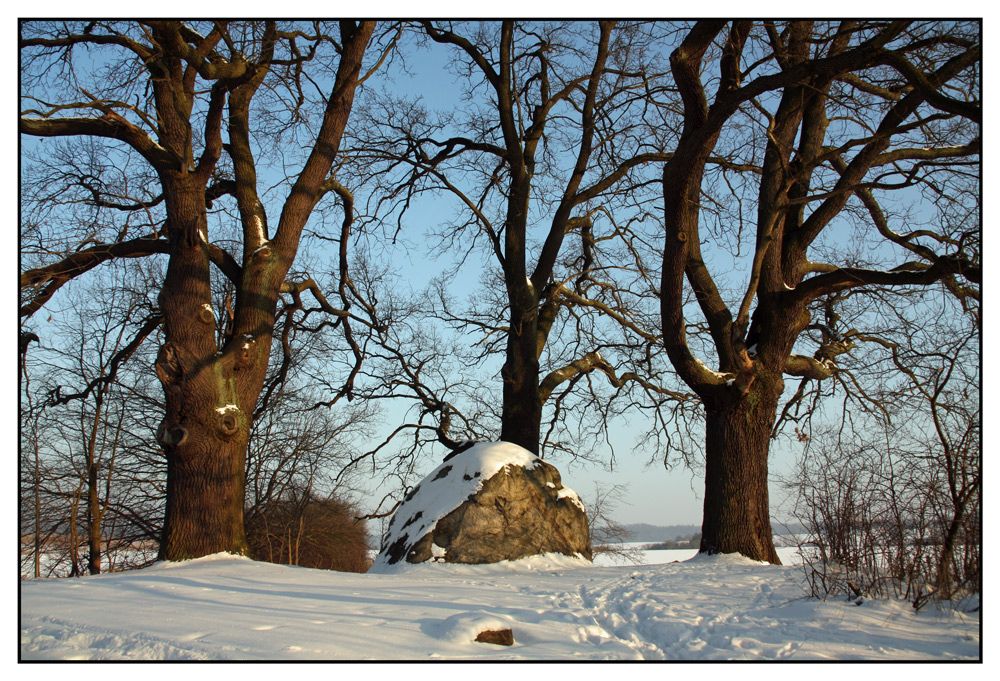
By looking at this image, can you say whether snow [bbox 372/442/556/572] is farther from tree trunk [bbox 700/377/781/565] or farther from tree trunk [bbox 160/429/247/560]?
tree trunk [bbox 160/429/247/560]

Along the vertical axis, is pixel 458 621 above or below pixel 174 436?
below

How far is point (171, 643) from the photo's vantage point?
11.2ft

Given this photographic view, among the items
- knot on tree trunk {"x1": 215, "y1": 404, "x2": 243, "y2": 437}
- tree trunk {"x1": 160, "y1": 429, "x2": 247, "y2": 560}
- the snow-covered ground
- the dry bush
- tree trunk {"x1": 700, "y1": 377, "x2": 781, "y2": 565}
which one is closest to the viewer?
the snow-covered ground

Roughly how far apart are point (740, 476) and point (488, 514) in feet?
10.8

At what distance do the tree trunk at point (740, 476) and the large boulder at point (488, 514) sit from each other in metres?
1.78

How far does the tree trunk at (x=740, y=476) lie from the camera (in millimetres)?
8469

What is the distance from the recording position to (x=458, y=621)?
3.87 meters

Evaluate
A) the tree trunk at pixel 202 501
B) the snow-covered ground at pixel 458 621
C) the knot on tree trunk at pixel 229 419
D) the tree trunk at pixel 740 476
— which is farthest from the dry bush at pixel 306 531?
the snow-covered ground at pixel 458 621

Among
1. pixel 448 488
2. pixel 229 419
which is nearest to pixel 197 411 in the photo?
pixel 229 419

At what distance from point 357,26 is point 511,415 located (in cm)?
643

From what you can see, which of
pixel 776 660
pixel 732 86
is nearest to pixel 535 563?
pixel 776 660

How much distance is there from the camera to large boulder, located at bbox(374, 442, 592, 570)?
26.9 ft

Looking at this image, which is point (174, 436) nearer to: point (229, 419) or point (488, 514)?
point (229, 419)

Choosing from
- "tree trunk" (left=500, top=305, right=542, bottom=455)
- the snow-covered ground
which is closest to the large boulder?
"tree trunk" (left=500, top=305, right=542, bottom=455)
